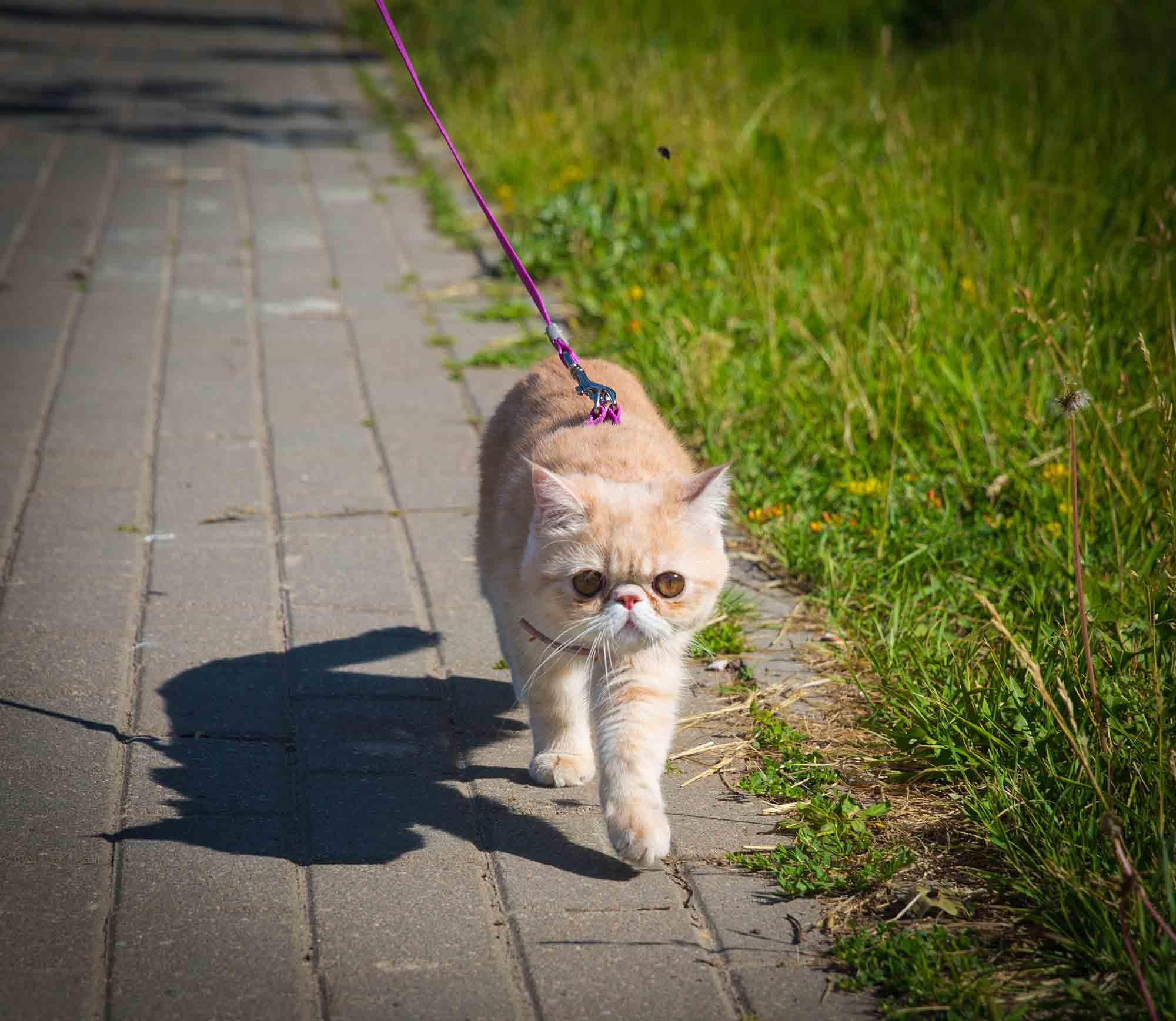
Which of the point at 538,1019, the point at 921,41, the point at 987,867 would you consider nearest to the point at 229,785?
the point at 538,1019

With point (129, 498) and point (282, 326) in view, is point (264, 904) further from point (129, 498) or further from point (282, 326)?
point (282, 326)

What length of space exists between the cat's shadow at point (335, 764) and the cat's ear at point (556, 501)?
0.71 m

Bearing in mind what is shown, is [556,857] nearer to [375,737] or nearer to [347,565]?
[375,737]

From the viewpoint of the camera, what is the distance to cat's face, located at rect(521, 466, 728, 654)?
8.34 ft

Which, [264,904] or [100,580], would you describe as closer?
[264,904]

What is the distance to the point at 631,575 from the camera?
8.41 feet

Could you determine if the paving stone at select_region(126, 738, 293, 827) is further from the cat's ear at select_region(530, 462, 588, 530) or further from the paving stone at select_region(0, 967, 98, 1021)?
the cat's ear at select_region(530, 462, 588, 530)

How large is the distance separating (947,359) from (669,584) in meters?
2.48

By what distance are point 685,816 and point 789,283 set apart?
3.20m

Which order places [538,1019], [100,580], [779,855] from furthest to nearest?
[100,580], [779,855], [538,1019]

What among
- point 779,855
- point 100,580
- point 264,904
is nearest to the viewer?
point 264,904

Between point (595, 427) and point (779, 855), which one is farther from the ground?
point (595, 427)

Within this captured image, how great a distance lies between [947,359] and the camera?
4.64 meters

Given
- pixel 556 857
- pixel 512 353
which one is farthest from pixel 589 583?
pixel 512 353
